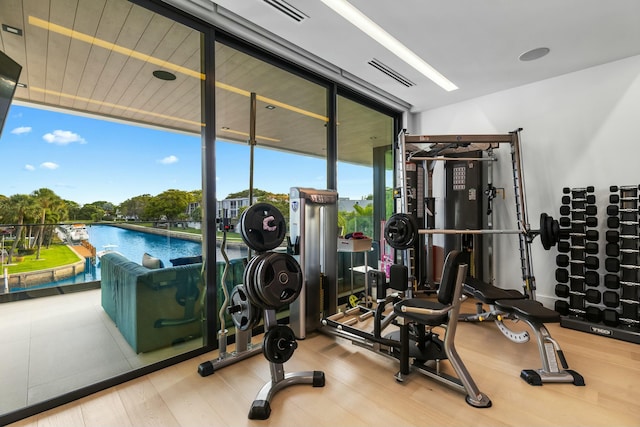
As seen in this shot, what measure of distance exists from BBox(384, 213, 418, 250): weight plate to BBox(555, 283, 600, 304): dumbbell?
2011mm

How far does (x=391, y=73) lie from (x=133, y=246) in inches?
133

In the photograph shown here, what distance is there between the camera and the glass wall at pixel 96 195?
1.95 metres

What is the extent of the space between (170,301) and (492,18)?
148 inches

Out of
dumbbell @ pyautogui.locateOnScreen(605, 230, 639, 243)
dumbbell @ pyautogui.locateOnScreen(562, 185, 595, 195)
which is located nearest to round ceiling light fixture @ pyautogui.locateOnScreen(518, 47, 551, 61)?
dumbbell @ pyautogui.locateOnScreen(562, 185, 595, 195)

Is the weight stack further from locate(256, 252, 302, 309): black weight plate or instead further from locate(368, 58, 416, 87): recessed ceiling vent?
locate(256, 252, 302, 309): black weight plate

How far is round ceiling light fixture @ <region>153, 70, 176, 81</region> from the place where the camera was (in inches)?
102

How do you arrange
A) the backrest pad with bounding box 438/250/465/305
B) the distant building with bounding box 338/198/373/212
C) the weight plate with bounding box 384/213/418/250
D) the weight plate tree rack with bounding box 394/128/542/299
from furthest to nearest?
1. the distant building with bounding box 338/198/373/212
2. the weight plate tree rack with bounding box 394/128/542/299
3. the weight plate with bounding box 384/213/418/250
4. the backrest pad with bounding box 438/250/465/305

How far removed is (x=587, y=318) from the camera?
3.35 m

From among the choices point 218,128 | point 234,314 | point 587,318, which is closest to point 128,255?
point 234,314

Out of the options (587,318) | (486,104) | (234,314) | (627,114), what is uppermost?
(486,104)

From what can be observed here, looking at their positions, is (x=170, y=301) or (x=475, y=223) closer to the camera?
(x=170, y=301)

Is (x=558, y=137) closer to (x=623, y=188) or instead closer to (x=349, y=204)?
(x=623, y=188)

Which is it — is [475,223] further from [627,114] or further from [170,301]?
[170,301]

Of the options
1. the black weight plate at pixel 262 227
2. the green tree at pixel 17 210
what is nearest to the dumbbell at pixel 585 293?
the black weight plate at pixel 262 227
